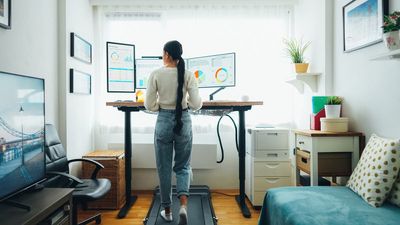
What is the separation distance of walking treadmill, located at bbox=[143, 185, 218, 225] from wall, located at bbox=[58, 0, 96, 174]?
39.0 inches

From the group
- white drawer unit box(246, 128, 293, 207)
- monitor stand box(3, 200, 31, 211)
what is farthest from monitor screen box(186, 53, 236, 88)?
monitor stand box(3, 200, 31, 211)

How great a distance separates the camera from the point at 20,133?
54.7 inches

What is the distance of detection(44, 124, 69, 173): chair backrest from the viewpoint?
2.13m

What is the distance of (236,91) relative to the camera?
332 cm

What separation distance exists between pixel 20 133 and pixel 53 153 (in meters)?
0.87

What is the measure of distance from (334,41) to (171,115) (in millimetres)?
1743

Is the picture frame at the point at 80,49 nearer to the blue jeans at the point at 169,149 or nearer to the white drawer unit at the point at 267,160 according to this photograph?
the blue jeans at the point at 169,149

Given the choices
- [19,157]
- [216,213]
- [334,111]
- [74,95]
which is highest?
[74,95]

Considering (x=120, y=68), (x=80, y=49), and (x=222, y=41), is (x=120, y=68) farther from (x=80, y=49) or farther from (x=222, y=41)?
(x=222, y=41)

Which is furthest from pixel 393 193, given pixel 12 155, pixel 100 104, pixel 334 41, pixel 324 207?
pixel 100 104

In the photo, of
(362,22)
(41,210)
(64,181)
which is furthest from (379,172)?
(64,181)

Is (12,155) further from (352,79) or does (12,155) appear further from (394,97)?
(352,79)

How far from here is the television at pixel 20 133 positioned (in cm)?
126

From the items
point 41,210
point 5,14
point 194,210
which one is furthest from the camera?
point 194,210
